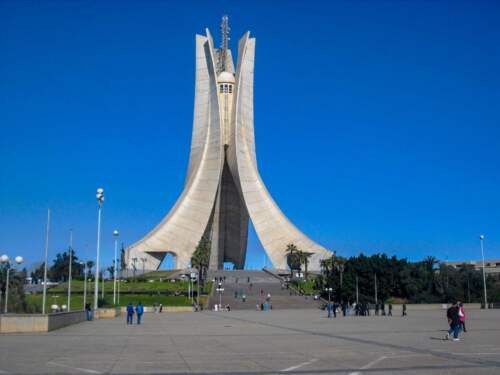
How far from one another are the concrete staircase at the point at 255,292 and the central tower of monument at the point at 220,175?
11.2ft

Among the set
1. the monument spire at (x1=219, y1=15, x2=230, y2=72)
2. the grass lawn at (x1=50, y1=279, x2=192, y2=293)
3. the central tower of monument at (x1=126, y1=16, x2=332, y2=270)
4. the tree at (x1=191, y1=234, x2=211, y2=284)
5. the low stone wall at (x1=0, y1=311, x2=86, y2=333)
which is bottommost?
the low stone wall at (x1=0, y1=311, x2=86, y2=333)

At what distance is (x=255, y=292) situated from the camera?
3894 cm

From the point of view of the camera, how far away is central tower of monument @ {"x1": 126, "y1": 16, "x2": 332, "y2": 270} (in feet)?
161

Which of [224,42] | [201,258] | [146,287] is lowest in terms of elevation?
[146,287]

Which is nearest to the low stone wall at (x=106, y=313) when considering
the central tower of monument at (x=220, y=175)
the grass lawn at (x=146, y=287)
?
the grass lawn at (x=146, y=287)

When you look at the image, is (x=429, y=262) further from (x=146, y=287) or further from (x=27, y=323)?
(x=27, y=323)

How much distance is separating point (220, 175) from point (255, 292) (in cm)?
1448

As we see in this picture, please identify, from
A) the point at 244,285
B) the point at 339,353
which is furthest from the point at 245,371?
the point at 244,285

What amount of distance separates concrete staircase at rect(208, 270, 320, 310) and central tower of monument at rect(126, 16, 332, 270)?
342 centimetres

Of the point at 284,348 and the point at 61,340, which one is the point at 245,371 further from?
the point at 61,340

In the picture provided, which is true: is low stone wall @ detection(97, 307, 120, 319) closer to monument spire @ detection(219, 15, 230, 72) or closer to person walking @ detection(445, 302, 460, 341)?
person walking @ detection(445, 302, 460, 341)

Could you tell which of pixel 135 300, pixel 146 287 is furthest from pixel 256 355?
pixel 146 287

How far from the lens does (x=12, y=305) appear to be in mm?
21219

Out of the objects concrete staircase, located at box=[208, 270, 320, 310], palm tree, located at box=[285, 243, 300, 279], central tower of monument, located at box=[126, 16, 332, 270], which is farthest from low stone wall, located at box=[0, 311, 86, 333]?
central tower of monument, located at box=[126, 16, 332, 270]
